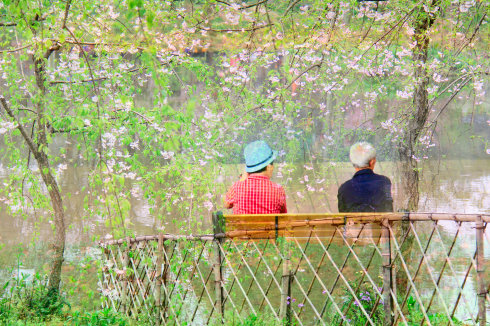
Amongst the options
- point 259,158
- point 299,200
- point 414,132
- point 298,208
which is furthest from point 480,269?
point 299,200

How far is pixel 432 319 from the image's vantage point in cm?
573

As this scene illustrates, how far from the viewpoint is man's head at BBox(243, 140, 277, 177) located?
4195 millimetres

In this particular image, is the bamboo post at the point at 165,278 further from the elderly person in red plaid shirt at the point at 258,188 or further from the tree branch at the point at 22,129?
the tree branch at the point at 22,129

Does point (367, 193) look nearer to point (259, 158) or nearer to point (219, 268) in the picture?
point (259, 158)

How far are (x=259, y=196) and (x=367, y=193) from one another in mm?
947

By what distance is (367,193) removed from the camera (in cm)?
448

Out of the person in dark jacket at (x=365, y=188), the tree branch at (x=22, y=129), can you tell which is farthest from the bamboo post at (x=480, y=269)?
the tree branch at (x=22, y=129)

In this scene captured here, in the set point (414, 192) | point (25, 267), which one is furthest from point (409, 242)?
point (25, 267)

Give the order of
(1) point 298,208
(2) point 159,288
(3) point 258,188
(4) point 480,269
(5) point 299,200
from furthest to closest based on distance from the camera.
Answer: (5) point 299,200
(1) point 298,208
(2) point 159,288
(3) point 258,188
(4) point 480,269

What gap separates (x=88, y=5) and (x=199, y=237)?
85.0 inches

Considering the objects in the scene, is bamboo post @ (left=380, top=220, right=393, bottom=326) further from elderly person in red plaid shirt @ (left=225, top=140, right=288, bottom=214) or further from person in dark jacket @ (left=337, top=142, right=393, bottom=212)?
person in dark jacket @ (left=337, top=142, right=393, bottom=212)

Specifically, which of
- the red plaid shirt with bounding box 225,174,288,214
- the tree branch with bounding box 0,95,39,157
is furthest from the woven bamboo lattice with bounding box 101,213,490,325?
the tree branch with bounding box 0,95,39,157

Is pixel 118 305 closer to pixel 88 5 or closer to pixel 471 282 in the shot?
pixel 88 5

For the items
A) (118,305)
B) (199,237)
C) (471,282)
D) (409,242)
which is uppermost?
(199,237)
